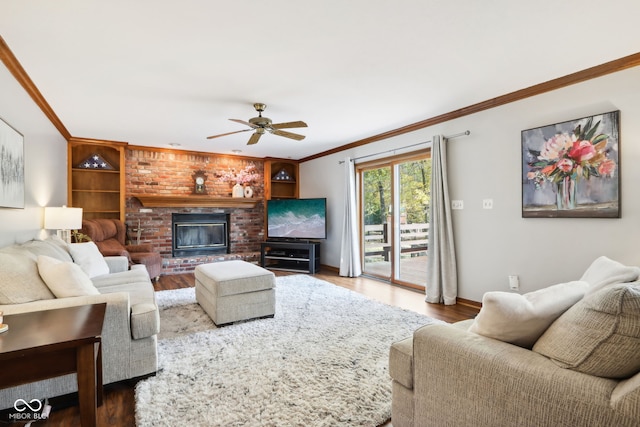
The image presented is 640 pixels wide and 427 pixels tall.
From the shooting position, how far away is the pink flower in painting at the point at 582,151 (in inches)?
110

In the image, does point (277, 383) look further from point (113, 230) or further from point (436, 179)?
point (113, 230)

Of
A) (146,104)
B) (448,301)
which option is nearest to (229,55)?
(146,104)

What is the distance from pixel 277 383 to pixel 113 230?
14.4 feet

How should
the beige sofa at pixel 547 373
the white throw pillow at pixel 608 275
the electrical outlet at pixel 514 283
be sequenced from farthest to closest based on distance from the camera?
1. the electrical outlet at pixel 514 283
2. the white throw pillow at pixel 608 275
3. the beige sofa at pixel 547 373

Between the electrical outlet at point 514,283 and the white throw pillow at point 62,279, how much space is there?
3.65m

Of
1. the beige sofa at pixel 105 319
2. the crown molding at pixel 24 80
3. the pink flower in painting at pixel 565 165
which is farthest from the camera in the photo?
the pink flower in painting at pixel 565 165

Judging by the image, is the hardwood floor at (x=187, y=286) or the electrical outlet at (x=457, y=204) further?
the electrical outlet at (x=457, y=204)

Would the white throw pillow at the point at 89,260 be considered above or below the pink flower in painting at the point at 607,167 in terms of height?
below

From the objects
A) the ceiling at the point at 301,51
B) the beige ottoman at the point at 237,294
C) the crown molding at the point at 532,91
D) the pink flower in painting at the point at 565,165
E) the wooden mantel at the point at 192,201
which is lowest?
the beige ottoman at the point at 237,294

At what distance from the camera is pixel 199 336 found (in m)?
2.90

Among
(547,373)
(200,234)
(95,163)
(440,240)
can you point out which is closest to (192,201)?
(200,234)

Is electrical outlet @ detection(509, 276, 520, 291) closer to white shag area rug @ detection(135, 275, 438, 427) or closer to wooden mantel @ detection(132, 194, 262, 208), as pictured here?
white shag area rug @ detection(135, 275, 438, 427)

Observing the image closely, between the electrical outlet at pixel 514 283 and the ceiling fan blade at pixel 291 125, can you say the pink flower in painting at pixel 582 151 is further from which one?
the ceiling fan blade at pixel 291 125

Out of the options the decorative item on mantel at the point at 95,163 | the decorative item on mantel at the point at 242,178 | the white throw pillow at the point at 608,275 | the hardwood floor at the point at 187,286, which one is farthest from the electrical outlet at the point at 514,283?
the decorative item on mantel at the point at 95,163
